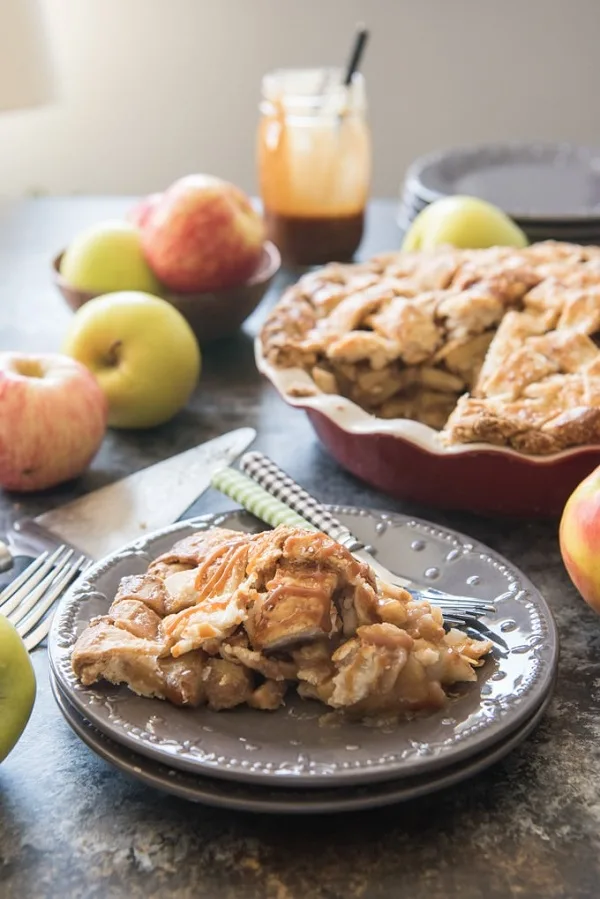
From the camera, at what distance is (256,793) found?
66cm

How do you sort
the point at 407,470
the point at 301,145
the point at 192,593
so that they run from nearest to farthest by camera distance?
the point at 192,593 → the point at 407,470 → the point at 301,145

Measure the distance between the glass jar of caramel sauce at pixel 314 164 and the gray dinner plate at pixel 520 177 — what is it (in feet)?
0.57

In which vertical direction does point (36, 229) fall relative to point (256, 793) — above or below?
below

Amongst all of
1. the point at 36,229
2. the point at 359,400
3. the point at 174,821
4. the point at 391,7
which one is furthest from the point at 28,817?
the point at 391,7

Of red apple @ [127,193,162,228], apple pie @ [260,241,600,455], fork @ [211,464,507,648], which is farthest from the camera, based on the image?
red apple @ [127,193,162,228]

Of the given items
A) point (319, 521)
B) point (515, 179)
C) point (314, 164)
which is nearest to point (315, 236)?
point (314, 164)

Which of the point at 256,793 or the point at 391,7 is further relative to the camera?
the point at 391,7

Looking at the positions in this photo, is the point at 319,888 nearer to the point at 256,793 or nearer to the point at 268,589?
the point at 256,793

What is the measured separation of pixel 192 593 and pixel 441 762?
234 mm

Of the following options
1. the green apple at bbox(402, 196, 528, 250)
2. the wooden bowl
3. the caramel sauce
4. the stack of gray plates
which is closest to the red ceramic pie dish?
the wooden bowl

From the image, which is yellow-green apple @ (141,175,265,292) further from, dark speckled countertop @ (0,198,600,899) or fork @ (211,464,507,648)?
dark speckled countertop @ (0,198,600,899)

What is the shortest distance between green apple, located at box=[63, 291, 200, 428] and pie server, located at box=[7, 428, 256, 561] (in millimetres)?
109

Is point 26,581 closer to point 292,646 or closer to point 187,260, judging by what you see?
point 292,646

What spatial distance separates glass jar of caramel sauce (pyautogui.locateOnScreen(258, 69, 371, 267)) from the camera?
5.66 ft
